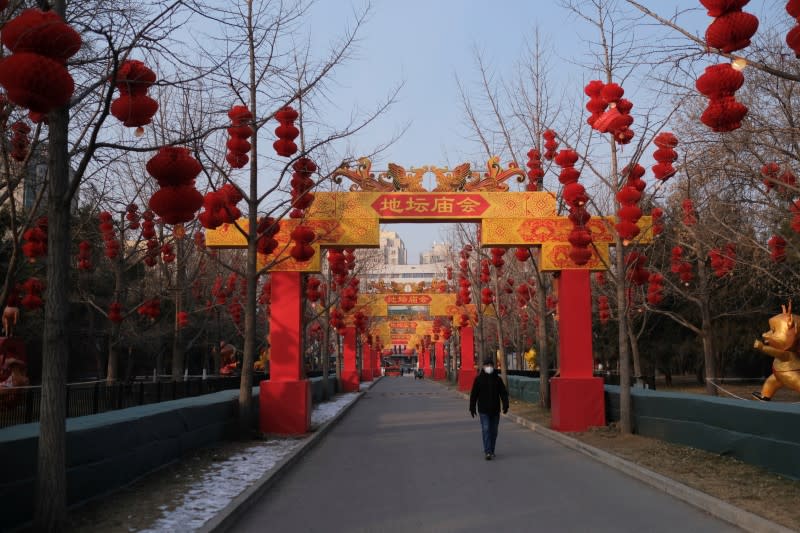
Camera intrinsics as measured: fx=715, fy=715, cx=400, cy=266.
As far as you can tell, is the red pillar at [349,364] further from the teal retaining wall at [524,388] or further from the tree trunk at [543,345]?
the tree trunk at [543,345]

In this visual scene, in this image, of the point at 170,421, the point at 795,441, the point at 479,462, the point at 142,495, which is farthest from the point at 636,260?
the point at 142,495

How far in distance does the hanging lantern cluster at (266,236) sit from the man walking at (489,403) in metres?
5.63

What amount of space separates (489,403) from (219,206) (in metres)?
6.21

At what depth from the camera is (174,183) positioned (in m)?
6.82

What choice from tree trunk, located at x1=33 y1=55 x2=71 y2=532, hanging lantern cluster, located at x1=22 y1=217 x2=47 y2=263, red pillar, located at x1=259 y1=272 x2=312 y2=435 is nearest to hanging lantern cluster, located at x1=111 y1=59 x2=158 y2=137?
tree trunk, located at x1=33 y1=55 x2=71 y2=532

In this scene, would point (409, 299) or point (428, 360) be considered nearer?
point (409, 299)

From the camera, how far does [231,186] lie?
14875 millimetres

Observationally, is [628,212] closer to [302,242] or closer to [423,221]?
[423,221]

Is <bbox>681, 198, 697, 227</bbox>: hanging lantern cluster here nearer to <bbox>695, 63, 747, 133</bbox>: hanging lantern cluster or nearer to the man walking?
the man walking

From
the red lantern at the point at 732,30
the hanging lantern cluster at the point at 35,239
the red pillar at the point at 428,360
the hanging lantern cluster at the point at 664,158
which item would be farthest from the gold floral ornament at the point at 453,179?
the red pillar at the point at 428,360

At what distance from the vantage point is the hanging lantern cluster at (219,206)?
44.1 feet

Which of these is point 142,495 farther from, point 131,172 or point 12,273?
point 131,172

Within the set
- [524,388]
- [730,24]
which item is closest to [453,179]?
[730,24]

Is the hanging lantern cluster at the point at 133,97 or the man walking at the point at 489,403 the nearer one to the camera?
the hanging lantern cluster at the point at 133,97
